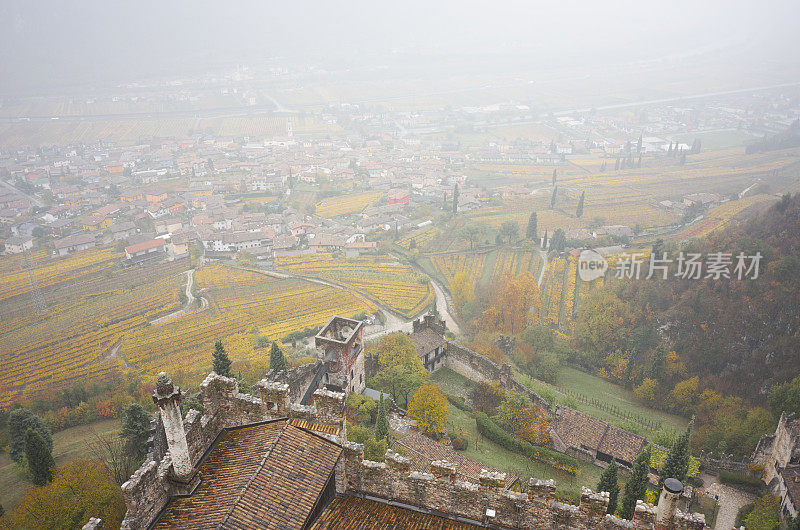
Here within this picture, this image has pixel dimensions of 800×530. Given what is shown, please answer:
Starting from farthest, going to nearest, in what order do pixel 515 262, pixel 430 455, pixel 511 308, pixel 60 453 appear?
pixel 515 262 → pixel 511 308 → pixel 60 453 → pixel 430 455

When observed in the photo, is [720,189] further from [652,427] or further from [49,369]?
[49,369]

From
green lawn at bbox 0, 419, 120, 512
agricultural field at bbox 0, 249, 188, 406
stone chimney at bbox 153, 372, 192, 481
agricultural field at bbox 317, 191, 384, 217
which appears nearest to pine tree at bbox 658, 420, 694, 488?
stone chimney at bbox 153, 372, 192, 481

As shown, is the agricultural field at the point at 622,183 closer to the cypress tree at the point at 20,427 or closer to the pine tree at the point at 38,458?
the cypress tree at the point at 20,427

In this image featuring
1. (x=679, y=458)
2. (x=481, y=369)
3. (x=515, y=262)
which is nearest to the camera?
(x=679, y=458)

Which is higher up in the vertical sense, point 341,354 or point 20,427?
point 341,354

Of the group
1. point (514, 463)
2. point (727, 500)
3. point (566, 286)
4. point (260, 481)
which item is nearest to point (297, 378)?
point (514, 463)

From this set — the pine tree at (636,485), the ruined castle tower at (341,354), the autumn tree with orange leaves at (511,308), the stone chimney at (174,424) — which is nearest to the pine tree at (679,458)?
the pine tree at (636,485)

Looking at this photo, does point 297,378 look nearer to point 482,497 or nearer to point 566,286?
point 482,497
